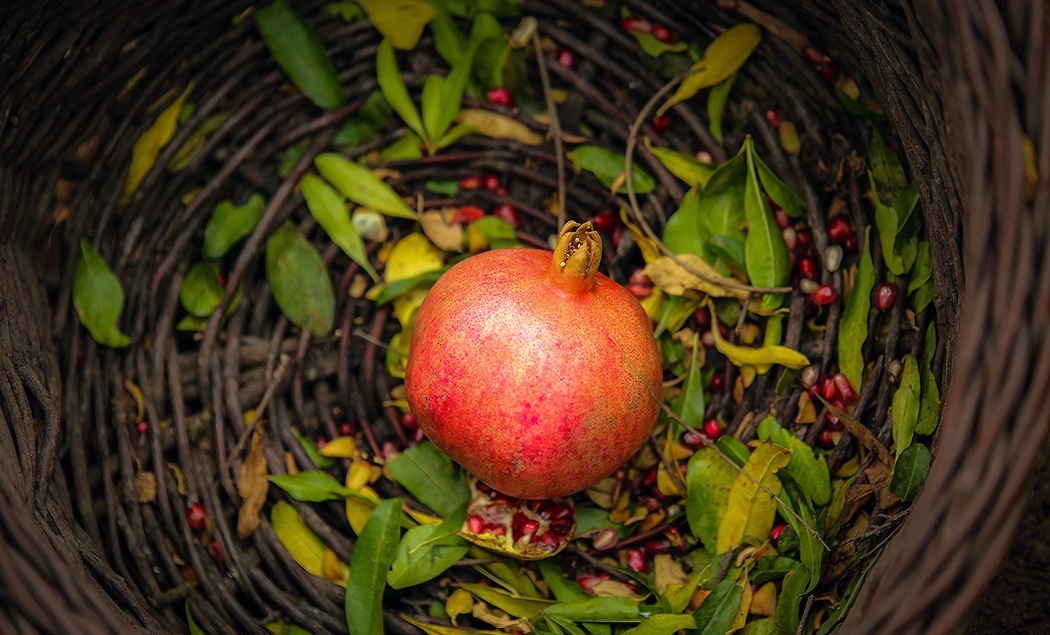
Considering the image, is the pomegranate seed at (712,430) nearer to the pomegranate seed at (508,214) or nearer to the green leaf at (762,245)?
the green leaf at (762,245)

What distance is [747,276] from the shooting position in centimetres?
134

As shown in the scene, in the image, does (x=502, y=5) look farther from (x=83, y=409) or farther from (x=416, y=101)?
(x=83, y=409)

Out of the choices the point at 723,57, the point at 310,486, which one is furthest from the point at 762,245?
the point at 310,486

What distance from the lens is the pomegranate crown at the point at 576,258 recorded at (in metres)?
1.09

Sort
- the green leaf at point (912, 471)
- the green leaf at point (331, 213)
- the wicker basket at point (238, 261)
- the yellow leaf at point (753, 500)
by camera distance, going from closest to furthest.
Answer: the wicker basket at point (238, 261), the green leaf at point (912, 471), the yellow leaf at point (753, 500), the green leaf at point (331, 213)

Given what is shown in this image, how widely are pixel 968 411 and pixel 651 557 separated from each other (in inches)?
24.2

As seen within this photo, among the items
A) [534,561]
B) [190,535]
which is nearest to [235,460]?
[190,535]

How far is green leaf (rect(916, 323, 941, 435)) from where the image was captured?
3.71 ft

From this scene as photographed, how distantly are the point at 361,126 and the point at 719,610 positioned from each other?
895 mm

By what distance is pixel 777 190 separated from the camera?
1301mm

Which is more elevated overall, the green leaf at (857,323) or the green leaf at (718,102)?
the green leaf at (718,102)

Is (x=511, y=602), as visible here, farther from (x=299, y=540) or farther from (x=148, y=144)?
(x=148, y=144)

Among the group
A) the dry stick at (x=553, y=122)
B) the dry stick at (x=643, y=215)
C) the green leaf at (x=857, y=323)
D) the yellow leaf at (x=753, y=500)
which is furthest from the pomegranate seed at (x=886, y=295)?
the dry stick at (x=553, y=122)

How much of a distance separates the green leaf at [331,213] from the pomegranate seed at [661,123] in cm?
49
